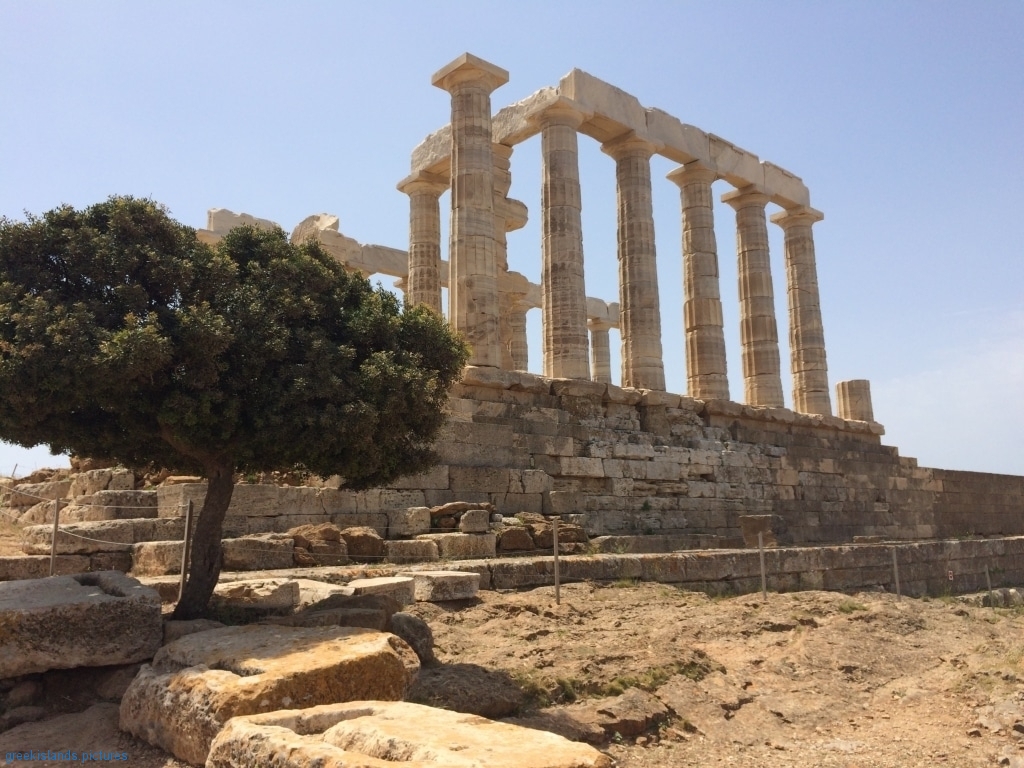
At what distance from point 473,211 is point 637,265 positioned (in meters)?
5.46

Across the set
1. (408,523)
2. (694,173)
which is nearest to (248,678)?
(408,523)

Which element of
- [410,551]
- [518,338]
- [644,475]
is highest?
[518,338]

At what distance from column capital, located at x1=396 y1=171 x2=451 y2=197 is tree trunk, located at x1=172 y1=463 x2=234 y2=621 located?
685 inches

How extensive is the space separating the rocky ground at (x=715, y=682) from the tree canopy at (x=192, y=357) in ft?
8.21

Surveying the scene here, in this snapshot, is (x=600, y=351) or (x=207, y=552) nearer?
(x=207, y=552)

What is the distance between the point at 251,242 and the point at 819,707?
8.09m

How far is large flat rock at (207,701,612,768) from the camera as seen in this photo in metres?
3.91

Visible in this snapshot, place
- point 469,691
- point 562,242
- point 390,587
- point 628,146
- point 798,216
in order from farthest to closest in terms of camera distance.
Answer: point 798,216 < point 628,146 < point 562,242 < point 390,587 < point 469,691

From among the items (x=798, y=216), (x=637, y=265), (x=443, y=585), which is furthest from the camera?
(x=798, y=216)

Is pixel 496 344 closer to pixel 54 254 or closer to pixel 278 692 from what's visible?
pixel 54 254

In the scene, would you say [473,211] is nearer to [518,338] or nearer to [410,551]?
[518,338]

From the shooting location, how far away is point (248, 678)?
18.6 ft

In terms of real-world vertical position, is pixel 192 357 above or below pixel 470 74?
below

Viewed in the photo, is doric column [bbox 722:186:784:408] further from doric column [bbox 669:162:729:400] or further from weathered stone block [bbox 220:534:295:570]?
weathered stone block [bbox 220:534:295:570]
